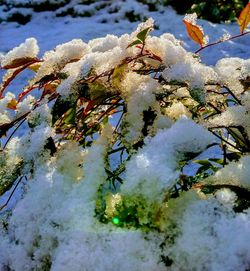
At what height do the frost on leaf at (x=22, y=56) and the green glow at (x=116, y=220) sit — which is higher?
the frost on leaf at (x=22, y=56)

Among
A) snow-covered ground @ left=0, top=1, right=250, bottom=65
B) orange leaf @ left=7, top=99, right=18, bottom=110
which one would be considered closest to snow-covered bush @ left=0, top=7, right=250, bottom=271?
orange leaf @ left=7, top=99, right=18, bottom=110

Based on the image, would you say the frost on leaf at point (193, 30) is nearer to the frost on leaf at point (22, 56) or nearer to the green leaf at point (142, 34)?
the green leaf at point (142, 34)

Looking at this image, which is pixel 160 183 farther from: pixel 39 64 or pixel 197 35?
pixel 39 64

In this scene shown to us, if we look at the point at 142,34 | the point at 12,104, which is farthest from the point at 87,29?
the point at 142,34

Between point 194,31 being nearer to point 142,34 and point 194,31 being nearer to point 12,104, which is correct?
point 142,34

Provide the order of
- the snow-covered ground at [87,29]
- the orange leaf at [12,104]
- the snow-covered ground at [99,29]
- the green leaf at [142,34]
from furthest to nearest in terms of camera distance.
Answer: the snow-covered ground at [87,29], the snow-covered ground at [99,29], the orange leaf at [12,104], the green leaf at [142,34]

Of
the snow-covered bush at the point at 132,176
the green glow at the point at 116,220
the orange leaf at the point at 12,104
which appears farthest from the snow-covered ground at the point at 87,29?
the green glow at the point at 116,220

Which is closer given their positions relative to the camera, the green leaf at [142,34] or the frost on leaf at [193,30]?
the green leaf at [142,34]

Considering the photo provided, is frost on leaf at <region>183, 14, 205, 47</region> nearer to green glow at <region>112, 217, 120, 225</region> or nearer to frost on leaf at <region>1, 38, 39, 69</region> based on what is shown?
frost on leaf at <region>1, 38, 39, 69</region>

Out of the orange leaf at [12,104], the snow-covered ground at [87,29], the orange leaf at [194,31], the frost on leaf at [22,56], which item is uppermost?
the orange leaf at [194,31]
